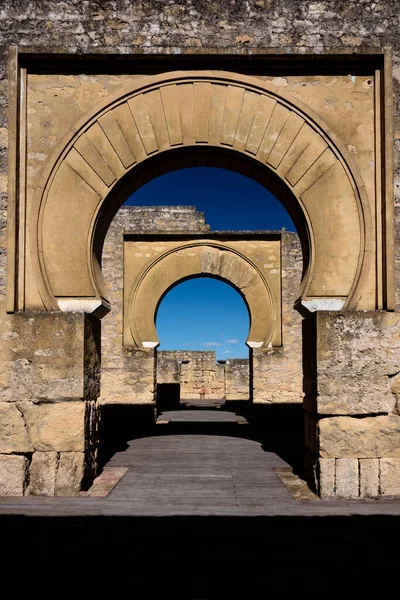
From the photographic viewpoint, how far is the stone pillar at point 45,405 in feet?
14.9

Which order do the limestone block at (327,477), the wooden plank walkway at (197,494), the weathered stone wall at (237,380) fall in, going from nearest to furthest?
the wooden plank walkway at (197,494) → the limestone block at (327,477) → the weathered stone wall at (237,380)

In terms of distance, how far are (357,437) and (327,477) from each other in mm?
418

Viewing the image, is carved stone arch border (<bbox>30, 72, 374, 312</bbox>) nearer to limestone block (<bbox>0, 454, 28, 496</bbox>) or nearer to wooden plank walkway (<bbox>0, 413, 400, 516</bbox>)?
limestone block (<bbox>0, 454, 28, 496</bbox>)

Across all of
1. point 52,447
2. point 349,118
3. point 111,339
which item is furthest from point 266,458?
point 111,339

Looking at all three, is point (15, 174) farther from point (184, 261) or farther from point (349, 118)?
point (184, 261)

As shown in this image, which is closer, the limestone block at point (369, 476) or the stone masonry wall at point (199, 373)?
the limestone block at point (369, 476)

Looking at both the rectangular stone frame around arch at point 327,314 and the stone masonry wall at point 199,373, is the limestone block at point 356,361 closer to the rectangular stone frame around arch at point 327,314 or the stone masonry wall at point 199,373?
the rectangular stone frame around arch at point 327,314

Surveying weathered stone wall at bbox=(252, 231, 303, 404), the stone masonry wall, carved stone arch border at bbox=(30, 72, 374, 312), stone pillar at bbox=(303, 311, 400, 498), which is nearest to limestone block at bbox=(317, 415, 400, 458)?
stone pillar at bbox=(303, 311, 400, 498)

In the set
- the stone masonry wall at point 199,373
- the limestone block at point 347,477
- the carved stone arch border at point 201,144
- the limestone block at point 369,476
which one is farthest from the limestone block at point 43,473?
the stone masonry wall at point 199,373

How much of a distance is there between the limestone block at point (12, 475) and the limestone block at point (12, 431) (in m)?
0.07

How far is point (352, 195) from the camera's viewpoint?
15.9 ft
